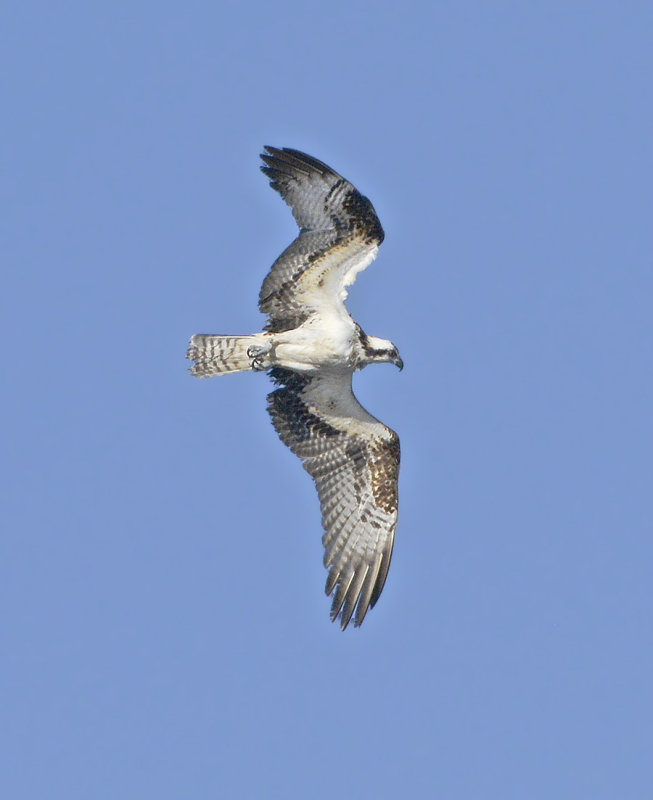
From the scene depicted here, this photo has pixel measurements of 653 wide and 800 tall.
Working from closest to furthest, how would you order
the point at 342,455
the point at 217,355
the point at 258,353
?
the point at 258,353 → the point at 217,355 → the point at 342,455

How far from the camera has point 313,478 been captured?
2022 cm

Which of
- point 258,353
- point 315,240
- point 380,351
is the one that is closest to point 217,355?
point 258,353

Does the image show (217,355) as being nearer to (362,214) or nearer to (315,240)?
(315,240)

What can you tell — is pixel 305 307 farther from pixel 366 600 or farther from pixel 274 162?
pixel 366 600

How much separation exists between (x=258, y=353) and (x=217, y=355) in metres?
0.49

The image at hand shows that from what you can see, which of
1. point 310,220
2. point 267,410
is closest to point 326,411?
point 267,410

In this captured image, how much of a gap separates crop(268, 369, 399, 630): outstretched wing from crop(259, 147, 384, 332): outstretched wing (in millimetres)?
895

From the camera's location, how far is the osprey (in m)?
19.4

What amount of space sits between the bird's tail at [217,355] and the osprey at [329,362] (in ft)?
0.04

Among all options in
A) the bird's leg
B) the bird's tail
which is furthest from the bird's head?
the bird's tail

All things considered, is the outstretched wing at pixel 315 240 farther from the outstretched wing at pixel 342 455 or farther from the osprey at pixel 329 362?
the outstretched wing at pixel 342 455

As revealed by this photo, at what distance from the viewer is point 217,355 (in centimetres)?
1970

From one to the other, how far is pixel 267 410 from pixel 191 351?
1.24m

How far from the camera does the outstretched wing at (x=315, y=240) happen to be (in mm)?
19250
